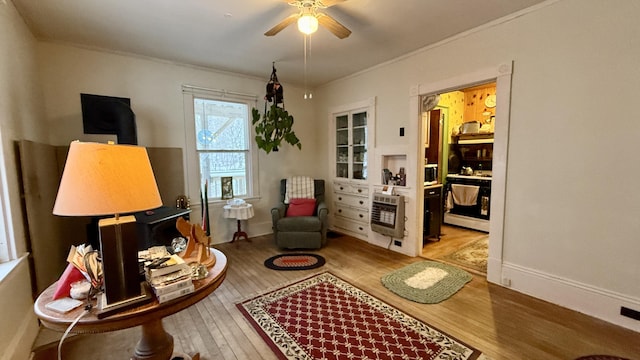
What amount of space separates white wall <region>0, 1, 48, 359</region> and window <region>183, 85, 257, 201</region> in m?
1.64

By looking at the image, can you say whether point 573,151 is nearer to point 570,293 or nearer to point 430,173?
point 570,293

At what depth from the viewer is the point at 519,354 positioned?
71.0 inches

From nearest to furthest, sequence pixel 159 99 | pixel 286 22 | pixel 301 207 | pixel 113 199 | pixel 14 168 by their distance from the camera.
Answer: pixel 113 199, pixel 14 168, pixel 286 22, pixel 159 99, pixel 301 207

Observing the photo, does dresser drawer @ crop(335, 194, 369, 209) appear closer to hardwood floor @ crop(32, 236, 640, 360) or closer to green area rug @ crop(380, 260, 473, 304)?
green area rug @ crop(380, 260, 473, 304)

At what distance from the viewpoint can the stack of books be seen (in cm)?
125

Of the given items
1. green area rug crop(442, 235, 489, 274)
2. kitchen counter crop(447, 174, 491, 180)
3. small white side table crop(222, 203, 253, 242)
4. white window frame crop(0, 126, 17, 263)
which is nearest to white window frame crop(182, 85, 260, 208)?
small white side table crop(222, 203, 253, 242)

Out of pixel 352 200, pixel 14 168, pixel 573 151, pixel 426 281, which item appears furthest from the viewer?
pixel 352 200

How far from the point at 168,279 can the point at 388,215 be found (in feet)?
9.57

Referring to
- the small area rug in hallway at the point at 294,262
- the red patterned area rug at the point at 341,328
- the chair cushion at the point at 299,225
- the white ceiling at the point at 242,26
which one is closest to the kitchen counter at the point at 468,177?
the white ceiling at the point at 242,26

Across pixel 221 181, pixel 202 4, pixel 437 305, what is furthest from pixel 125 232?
pixel 221 181

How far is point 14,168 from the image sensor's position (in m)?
1.99

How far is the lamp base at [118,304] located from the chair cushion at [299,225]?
8.10ft

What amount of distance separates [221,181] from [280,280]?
2.00 metres

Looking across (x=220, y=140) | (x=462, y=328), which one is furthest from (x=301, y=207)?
(x=462, y=328)
